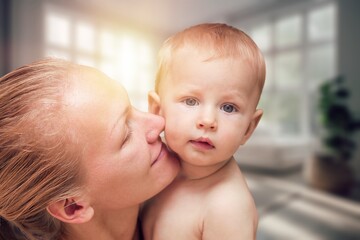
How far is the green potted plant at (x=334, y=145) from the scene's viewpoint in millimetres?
2979

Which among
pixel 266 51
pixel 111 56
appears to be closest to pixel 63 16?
pixel 111 56

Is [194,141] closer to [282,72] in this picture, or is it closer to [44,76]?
[44,76]

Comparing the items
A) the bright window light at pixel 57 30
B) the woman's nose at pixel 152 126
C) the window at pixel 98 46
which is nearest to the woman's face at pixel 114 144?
the woman's nose at pixel 152 126

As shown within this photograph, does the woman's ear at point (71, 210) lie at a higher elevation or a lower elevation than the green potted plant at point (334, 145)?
higher

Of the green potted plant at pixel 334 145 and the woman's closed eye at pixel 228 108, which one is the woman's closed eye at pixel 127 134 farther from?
the green potted plant at pixel 334 145

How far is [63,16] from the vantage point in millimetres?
3258

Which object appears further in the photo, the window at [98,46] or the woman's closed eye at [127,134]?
the window at [98,46]

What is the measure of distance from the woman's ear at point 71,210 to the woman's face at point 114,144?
0.02 meters

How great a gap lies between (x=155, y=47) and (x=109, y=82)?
2896 mm

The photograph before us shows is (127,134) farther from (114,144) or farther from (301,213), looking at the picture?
(301,213)

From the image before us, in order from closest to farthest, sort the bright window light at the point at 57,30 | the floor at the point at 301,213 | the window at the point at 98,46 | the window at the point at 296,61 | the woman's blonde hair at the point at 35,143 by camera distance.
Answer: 1. the woman's blonde hair at the point at 35,143
2. the floor at the point at 301,213
3. the window at the point at 98,46
4. the bright window light at the point at 57,30
5. the window at the point at 296,61

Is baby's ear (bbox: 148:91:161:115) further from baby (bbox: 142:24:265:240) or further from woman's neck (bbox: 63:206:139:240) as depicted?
woman's neck (bbox: 63:206:139:240)

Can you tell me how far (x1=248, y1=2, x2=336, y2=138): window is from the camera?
4090 millimetres

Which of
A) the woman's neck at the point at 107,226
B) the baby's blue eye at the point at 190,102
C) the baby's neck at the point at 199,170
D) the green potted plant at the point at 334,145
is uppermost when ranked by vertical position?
the baby's blue eye at the point at 190,102
